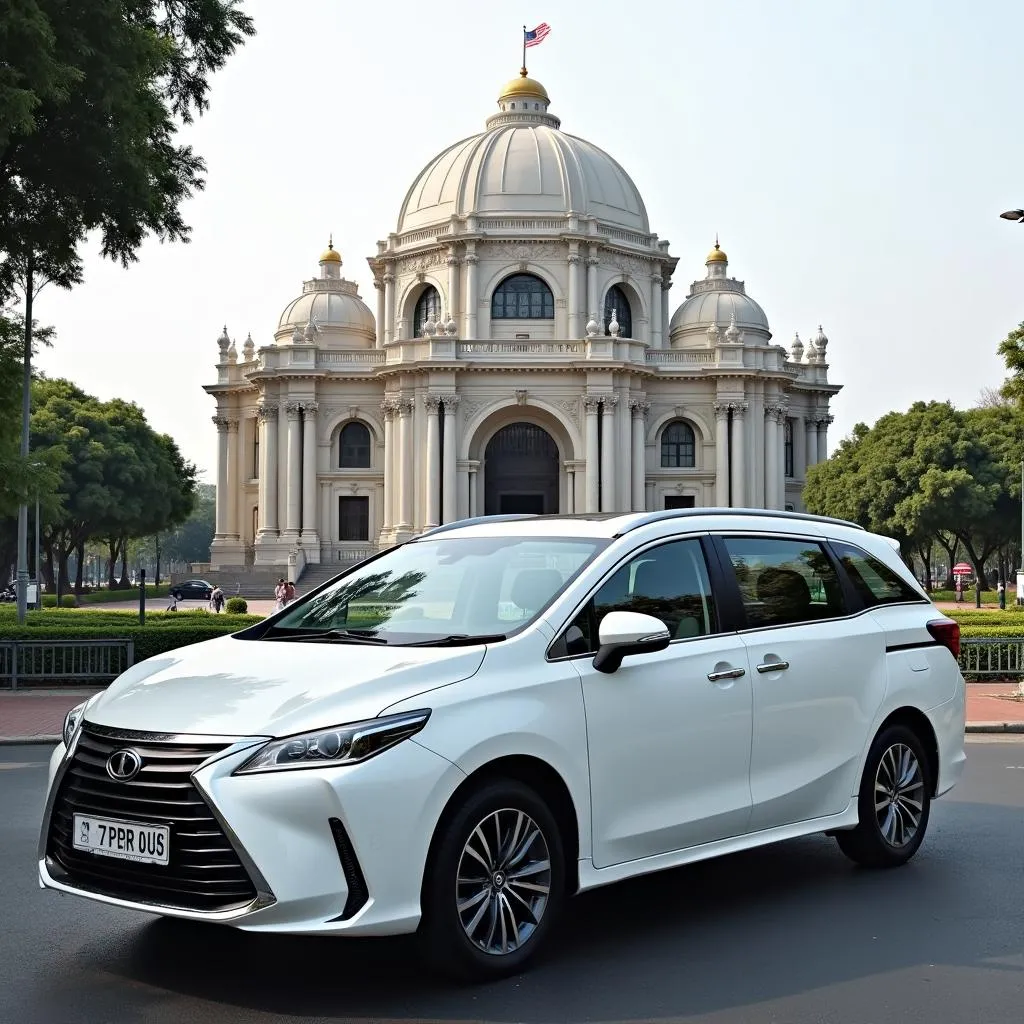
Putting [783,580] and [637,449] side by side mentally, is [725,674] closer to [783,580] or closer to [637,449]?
[783,580]

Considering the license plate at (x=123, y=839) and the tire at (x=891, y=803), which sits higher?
the license plate at (x=123, y=839)

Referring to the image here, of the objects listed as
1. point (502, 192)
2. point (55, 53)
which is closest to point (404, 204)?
point (502, 192)

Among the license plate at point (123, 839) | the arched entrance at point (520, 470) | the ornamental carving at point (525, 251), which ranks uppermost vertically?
A: the ornamental carving at point (525, 251)

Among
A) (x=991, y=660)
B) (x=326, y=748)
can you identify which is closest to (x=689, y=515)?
(x=326, y=748)

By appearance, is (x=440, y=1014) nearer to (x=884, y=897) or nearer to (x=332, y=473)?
(x=884, y=897)

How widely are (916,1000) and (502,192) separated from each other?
61.4m

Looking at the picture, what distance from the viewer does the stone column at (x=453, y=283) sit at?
62.9 m

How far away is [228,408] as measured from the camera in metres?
68.1

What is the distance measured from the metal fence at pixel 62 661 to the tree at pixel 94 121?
5.99 metres

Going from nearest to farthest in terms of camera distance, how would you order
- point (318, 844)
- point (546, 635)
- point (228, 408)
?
point (318, 844) < point (546, 635) < point (228, 408)

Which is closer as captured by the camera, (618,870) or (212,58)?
(618,870)

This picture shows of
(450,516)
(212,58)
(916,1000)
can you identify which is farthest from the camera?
(450,516)

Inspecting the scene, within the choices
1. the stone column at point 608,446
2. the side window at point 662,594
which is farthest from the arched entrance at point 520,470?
the side window at point 662,594

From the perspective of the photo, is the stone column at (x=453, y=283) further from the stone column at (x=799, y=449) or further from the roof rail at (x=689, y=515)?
the roof rail at (x=689, y=515)
